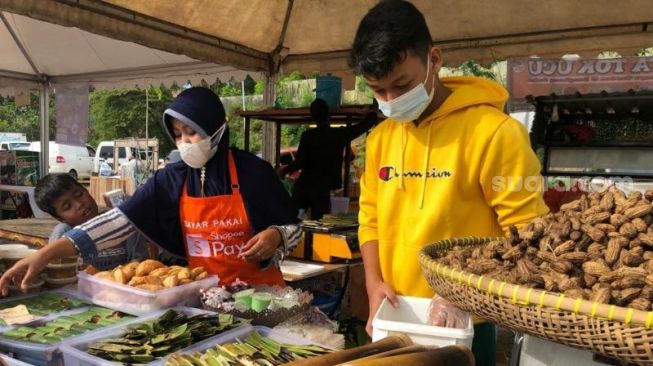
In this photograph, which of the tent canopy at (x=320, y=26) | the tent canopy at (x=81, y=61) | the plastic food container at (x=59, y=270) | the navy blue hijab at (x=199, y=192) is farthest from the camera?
the tent canopy at (x=81, y=61)

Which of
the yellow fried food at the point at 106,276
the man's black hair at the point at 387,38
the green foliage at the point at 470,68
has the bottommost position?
the yellow fried food at the point at 106,276

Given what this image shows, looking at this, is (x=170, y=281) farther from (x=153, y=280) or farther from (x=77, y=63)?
(x=77, y=63)

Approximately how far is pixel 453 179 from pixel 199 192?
1185 millimetres

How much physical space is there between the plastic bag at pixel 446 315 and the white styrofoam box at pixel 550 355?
16 cm

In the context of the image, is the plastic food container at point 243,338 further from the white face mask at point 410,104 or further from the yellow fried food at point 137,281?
the white face mask at point 410,104

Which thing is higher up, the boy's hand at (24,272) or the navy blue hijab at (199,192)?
the navy blue hijab at (199,192)

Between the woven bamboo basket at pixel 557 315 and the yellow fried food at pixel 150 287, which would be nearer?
the woven bamboo basket at pixel 557 315

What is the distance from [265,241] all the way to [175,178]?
0.56 metres

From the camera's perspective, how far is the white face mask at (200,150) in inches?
86.2

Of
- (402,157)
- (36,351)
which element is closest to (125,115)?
(36,351)

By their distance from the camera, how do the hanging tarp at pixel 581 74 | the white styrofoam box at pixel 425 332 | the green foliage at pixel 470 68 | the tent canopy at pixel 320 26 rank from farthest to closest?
the green foliage at pixel 470 68 → the hanging tarp at pixel 581 74 → the tent canopy at pixel 320 26 → the white styrofoam box at pixel 425 332

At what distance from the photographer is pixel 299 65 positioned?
5.46m

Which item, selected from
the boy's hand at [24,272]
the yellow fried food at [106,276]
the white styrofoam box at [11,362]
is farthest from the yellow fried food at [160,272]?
the white styrofoam box at [11,362]

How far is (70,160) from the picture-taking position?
878 inches
